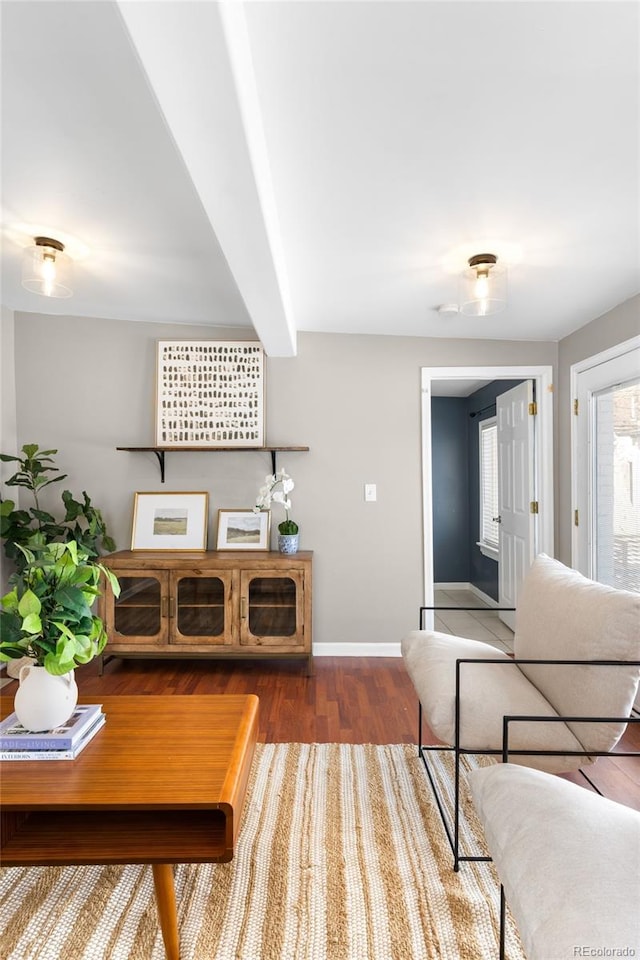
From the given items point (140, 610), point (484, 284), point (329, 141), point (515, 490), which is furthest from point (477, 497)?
point (329, 141)

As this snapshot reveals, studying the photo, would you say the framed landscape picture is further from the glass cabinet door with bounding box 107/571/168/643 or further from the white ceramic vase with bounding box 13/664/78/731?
the white ceramic vase with bounding box 13/664/78/731

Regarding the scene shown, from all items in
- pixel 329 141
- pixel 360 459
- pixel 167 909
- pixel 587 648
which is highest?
pixel 329 141

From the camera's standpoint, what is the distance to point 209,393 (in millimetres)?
3646

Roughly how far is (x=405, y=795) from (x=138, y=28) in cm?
246

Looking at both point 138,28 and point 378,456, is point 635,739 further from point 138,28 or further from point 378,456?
point 138,28

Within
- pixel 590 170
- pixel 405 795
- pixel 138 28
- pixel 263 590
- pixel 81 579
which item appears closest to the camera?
pixel 138 28

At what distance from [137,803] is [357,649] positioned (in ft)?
8.14

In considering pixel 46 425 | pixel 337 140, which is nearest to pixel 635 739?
pixel 337 140

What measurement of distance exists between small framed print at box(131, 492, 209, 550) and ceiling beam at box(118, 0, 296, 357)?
201 centimetres

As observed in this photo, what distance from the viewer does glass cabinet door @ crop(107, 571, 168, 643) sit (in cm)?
329

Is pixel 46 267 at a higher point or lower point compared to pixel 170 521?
higher

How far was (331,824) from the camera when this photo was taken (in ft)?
5.94

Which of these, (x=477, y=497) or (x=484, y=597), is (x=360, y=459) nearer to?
(x=477, y=497)

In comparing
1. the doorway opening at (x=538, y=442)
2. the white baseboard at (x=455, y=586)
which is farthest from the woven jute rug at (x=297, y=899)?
the white baseboard at (x=455, y=586)
